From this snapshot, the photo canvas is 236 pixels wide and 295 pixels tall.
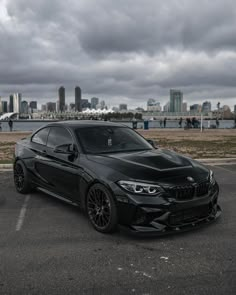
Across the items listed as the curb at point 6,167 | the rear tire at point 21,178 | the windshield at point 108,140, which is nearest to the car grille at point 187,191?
the windshield at point 108,140

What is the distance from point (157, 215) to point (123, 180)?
2.01 ft

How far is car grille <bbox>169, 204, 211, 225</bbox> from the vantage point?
4.29 meters

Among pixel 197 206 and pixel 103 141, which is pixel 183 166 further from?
pixel 103 141

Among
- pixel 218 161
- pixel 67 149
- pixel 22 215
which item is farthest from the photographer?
pixel 218 161

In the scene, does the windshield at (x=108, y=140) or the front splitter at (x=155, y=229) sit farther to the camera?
the windshield at (x=108, y=140)

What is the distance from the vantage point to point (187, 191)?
4375 millimetres

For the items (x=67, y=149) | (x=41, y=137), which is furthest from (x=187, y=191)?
(x=41, y=137)

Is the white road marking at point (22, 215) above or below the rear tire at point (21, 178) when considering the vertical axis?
below

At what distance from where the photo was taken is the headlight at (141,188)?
14.0 feet

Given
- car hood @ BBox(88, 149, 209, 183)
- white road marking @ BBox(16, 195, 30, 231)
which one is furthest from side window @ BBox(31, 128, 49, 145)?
car hood @ BBox(88, 149, 209, 183)

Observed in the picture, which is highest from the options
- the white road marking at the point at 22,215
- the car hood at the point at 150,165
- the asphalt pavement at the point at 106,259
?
the car hood at the point at 150,165

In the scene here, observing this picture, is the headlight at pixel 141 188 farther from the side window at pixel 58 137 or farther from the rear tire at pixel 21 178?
the rear tire at pixel 21 178

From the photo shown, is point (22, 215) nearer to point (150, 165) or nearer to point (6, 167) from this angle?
point (150, 165)

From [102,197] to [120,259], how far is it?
3.26ft
